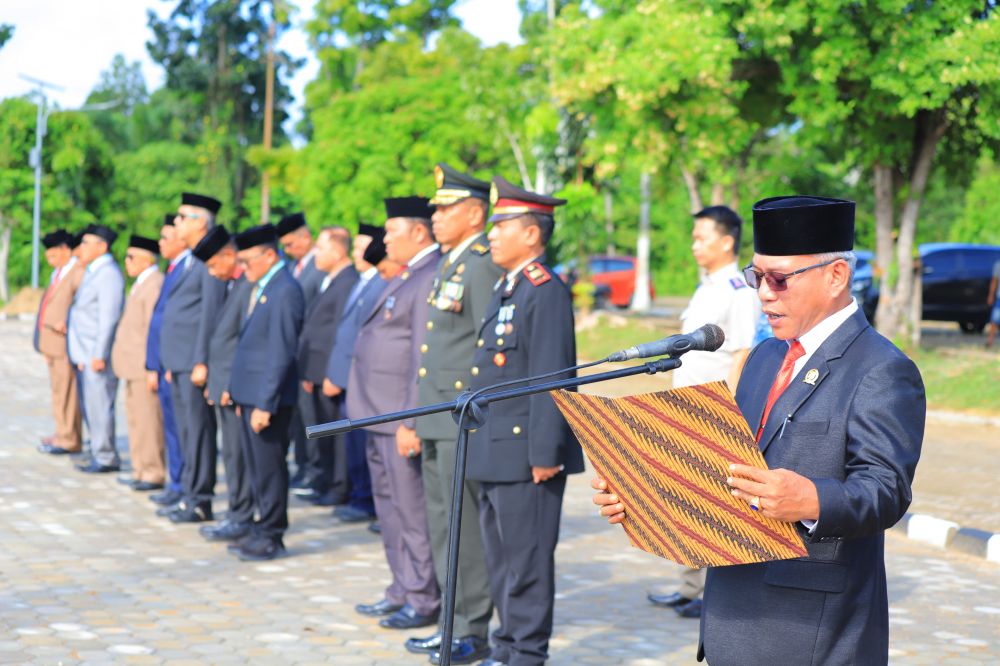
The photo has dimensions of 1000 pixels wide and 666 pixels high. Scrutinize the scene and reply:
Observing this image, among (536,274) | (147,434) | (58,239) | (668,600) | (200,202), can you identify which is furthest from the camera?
(58,239)

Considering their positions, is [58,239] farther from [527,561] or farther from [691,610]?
[527,561]

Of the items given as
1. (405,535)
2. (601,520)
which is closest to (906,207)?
(601,520)

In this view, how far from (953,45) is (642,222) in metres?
20.1

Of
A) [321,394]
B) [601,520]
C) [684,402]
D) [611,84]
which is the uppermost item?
[611,84]

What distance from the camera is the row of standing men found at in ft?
18.8

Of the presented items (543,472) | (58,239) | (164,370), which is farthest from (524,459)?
(58,239)

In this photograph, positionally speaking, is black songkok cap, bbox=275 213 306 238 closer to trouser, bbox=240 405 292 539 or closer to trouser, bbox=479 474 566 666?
trouser, bbox=240 405 292 539

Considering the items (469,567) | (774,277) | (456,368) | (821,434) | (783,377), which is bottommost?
(469,567)

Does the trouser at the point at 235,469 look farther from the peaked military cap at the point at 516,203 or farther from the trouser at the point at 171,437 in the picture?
the peaked military cap at the point at 516,203

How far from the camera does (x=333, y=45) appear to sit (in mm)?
52781

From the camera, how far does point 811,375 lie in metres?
3.12

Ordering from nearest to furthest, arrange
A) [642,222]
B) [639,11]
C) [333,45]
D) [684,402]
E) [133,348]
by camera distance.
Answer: [684,402]
[133,348]
[639,11]
[642,222]
[333,45]

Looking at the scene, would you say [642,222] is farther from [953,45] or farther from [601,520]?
[601,520]

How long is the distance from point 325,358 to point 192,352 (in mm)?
1448
